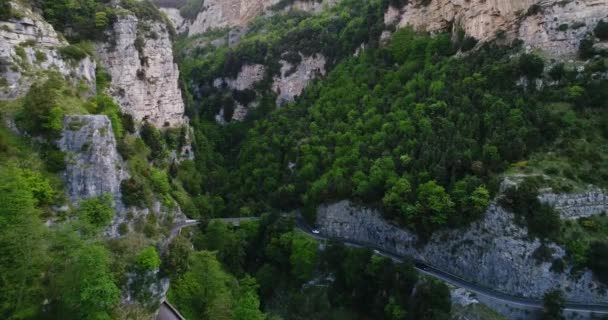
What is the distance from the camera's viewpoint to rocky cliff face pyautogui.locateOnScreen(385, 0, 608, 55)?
46.2m

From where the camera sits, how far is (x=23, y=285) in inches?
789

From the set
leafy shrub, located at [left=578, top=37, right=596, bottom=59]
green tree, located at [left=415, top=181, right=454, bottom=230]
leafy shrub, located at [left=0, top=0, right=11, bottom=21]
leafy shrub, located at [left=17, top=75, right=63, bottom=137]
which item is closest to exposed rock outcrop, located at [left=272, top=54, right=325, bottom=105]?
leafy shrub, located at [left=578, top=37, right=596, bottom=59]

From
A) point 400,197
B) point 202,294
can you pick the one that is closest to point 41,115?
point 202,294

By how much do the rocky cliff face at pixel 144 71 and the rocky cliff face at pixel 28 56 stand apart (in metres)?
6.77

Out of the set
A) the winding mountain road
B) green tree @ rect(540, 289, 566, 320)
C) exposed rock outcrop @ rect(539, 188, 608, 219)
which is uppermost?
exposed rock outcrop @ rect(539, 188, 608, 219)

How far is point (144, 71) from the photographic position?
5612cm

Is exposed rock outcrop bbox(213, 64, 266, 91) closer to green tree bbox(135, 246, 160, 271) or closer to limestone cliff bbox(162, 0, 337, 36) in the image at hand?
limestone cliff bbox(162, 0, 337, 36)

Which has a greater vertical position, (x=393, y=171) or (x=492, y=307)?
(x=393, y=171)

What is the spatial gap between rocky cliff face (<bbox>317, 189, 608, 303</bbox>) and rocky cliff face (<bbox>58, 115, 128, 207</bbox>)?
26.7 m

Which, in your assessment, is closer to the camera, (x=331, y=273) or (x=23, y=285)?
(x=23, y=285)

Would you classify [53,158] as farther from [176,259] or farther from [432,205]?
[432,205]

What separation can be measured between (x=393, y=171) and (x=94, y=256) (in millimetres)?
30340

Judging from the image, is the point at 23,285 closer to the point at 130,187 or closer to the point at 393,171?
the point at 130,187

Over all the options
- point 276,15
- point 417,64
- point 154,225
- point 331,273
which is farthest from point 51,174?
point 276,15
